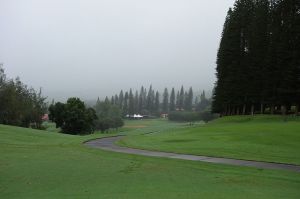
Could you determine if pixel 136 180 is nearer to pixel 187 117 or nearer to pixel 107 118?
pixel 187 117

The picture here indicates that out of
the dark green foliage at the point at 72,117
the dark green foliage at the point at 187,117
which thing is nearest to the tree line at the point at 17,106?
the dark green foliage at the point at 72,117

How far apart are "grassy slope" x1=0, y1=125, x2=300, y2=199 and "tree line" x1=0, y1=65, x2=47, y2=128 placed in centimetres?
6385

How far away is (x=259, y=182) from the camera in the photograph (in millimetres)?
13219

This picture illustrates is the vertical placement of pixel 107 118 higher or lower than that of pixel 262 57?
lower

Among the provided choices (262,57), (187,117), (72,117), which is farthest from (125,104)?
(262,57)

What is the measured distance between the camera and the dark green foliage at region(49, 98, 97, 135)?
8262 centimetres

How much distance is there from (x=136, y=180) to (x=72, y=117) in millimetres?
70248

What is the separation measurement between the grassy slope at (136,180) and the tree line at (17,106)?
209 feet

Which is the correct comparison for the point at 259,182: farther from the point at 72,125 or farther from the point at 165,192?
the point at 72,125

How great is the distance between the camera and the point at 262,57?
58.1 meters

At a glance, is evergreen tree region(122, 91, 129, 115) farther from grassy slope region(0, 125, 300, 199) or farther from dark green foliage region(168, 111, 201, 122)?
grassy slope region(0, 125, 300, 199)

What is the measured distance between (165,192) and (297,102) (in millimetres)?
46364

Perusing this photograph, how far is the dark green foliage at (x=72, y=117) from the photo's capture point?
271 ft

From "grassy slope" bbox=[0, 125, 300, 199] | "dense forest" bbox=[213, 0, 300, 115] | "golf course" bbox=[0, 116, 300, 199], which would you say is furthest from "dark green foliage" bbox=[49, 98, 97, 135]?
"grassy slope" bbox=[0, 125, 300, 199]
